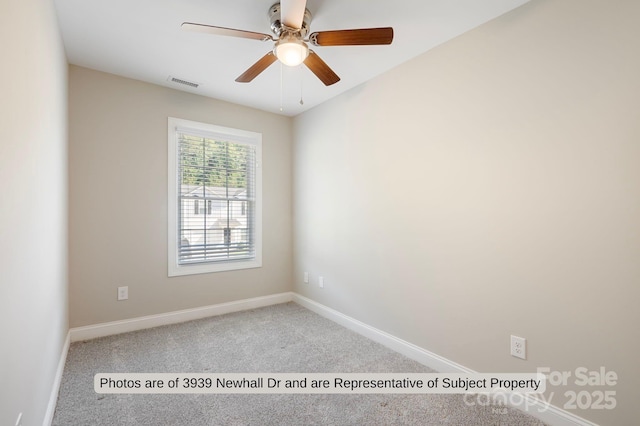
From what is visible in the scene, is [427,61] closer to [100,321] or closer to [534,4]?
[534,4]

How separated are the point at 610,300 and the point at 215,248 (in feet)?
11.3

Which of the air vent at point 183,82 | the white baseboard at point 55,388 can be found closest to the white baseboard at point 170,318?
the white baseboard at point 55,388

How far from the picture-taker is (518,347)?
1895mm

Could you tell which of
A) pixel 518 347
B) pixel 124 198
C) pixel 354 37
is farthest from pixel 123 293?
pixel 518 347

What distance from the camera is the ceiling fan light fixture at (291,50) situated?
6.29 feet

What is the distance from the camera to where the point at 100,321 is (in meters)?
A: 2.87

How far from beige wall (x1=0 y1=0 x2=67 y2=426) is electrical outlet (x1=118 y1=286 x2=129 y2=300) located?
802 millimetres

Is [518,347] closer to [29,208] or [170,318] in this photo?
[29,208]

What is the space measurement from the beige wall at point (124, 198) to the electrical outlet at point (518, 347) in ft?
9.47

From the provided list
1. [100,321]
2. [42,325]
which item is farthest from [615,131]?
[100,321]

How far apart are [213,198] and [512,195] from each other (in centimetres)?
301

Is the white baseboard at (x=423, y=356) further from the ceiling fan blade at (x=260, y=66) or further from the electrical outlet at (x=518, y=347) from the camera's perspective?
the ceiling fan blade at (x=260, y=66)

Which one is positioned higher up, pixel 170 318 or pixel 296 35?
pixel 296 35

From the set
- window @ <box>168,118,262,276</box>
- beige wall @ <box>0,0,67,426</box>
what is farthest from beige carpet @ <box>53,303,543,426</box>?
window @ <box>168,118,262,276</box>
